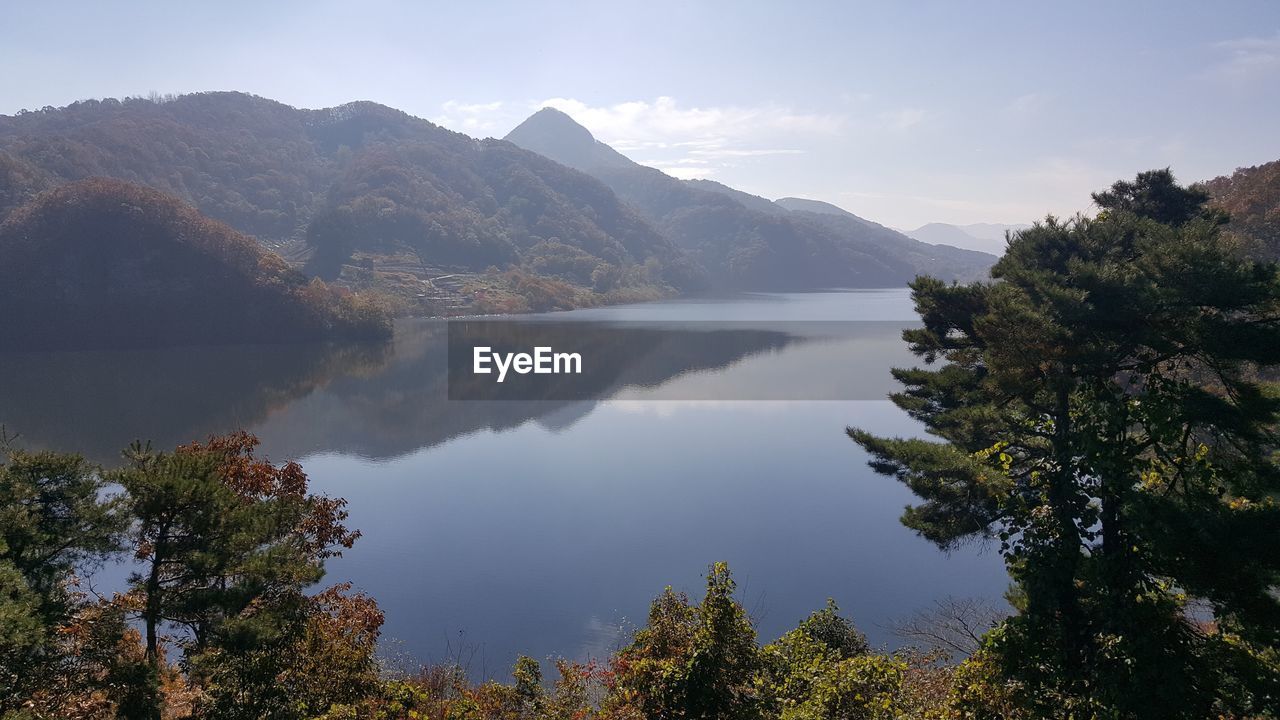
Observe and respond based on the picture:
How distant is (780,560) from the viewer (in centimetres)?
1930

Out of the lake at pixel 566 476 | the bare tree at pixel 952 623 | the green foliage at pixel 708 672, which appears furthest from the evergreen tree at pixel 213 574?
the bare tree at pixel 952 623

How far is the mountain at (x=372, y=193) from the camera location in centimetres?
10581

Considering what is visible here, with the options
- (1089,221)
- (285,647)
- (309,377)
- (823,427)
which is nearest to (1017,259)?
(1089,221)

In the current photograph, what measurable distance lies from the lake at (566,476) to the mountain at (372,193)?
49.5m

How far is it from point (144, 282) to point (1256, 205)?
272 feet

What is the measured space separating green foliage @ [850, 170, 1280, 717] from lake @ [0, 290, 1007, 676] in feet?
25.6

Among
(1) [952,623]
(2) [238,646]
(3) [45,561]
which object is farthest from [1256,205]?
(3) [45,561]

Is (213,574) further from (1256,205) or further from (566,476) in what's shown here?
(1256,205)

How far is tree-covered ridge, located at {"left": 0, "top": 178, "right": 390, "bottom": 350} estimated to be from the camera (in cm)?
6325

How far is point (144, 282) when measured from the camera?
66.1 meters

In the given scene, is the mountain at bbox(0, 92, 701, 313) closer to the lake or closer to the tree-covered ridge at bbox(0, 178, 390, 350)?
the tree-covered ridge at bbox(0, 178, 390, 350)

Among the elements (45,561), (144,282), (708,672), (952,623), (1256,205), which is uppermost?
(1256,205)

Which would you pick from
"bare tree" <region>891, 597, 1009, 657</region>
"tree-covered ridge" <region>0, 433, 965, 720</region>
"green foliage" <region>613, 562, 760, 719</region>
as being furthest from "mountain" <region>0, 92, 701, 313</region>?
"green foliage" <region>613, 562, 760, 719</region>

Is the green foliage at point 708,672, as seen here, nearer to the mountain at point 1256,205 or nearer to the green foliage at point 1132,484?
the green foliage at point 1132,484
